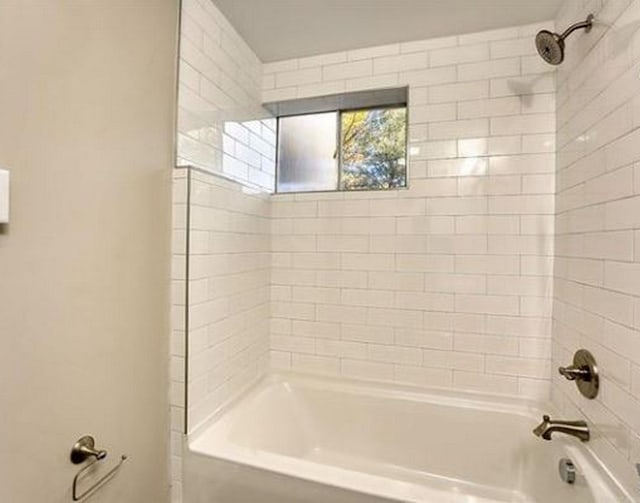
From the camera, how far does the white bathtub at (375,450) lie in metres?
1.33

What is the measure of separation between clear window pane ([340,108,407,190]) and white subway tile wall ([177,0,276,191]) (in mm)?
503

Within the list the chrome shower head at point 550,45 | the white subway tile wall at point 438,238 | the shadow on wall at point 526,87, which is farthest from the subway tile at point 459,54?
the chrome shower head at point 550,45

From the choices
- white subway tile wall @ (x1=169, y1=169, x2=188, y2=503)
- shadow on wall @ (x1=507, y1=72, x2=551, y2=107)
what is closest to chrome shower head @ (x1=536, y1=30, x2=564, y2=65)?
shadow on wall @ (x1=507, y1=72, x2=551, y2=107)

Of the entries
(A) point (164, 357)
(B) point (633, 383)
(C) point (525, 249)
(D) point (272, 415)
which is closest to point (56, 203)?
(A) point (164, 357)

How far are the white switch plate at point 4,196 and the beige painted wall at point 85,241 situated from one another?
0.04 m

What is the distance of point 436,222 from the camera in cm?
199

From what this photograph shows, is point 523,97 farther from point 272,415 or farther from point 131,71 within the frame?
point 272,415

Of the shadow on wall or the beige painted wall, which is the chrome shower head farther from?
the beige painted wall

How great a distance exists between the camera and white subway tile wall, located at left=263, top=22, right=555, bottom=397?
1872 mm

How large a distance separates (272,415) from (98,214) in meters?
1.35

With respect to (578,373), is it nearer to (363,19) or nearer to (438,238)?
(438,238)

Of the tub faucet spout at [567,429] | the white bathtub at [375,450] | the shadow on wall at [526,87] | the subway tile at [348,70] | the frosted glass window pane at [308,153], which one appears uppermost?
the subway tile at [348,70]

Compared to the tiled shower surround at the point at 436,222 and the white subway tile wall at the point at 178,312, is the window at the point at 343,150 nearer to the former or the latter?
the tiled shower surround at the point at 436,222

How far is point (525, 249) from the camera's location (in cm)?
187
